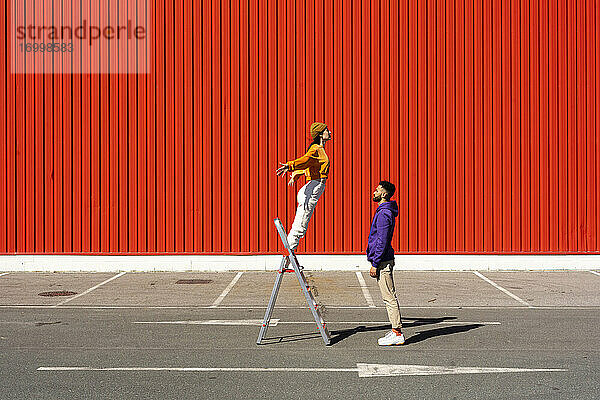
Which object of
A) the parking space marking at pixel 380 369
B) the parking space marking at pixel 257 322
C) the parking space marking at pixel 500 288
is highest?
the parking space marking at pixel 380 369

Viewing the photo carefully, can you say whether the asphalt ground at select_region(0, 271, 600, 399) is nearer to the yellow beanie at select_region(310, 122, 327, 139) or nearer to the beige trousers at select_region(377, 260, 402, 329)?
the beige trousers at select_region(377, 260, 402, 329)

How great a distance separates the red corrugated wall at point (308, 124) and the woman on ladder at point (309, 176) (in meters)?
8.28

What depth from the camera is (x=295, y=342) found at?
9.82m

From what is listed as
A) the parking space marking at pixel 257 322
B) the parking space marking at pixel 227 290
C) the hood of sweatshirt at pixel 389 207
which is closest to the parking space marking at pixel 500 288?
the parking space marking at pixel 257 322

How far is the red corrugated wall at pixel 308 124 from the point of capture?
1845 cm

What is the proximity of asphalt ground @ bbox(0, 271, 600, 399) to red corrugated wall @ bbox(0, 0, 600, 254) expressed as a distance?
2.64 m

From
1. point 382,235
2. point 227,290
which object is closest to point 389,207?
point 382,235

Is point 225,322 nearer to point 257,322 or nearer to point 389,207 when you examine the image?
point 257,322

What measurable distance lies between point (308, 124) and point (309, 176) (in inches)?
334

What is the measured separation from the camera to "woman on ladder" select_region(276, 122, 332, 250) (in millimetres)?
9812

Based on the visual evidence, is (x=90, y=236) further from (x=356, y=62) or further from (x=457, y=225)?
(x=457, y=225)

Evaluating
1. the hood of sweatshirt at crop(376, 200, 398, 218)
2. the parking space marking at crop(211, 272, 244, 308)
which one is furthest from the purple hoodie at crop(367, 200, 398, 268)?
the parking space marking at crop(211, 272, 244, 308)

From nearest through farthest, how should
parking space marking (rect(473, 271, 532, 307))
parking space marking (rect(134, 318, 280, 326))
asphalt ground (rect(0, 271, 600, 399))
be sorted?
asphalt ground (rect(0, 271, 600, 399)), parking space marking (rect(134, 318, 280, 326)), parking space marking (rect(473, 271, 532, 307))

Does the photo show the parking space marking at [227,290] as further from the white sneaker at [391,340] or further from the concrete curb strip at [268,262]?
the white sneaker at [391,340]
